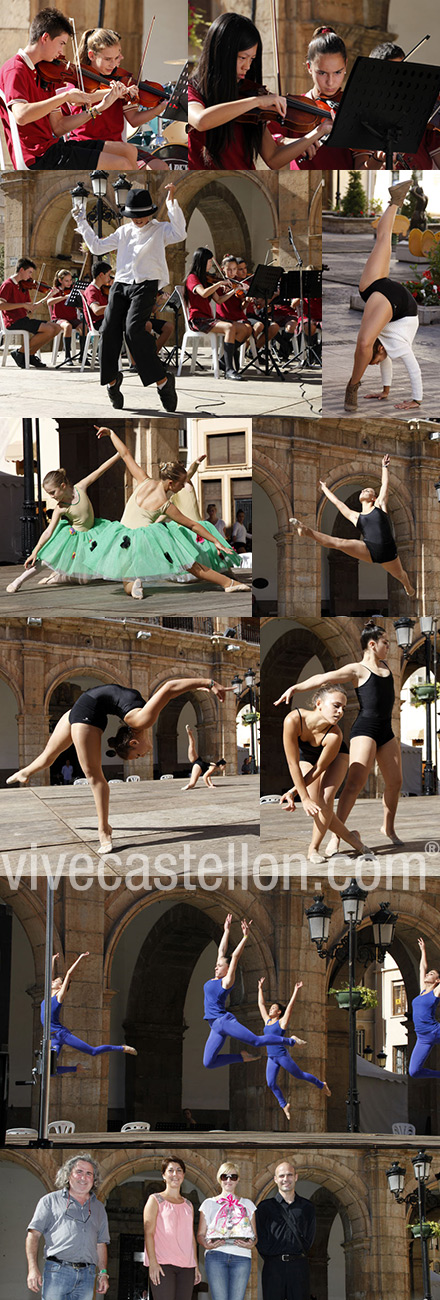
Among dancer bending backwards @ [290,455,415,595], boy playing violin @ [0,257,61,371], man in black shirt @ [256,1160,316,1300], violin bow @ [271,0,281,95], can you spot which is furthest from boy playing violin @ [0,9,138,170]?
man in black shirt @ [256,1160,316,1300]

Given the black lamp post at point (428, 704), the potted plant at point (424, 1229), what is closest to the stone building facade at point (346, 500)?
the black lamp post at point (428, 704)

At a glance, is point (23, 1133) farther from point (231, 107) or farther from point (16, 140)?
point (231, 107)

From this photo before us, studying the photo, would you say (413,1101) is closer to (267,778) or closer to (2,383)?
(267,778)

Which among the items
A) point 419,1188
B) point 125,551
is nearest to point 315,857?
point 419,1188

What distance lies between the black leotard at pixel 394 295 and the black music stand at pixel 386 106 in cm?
110

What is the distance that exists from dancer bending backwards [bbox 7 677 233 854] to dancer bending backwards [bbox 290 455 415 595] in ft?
6.83

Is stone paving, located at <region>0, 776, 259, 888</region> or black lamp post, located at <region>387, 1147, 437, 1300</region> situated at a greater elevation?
stone paving, located at <region>0, 776, 259, 888</region>

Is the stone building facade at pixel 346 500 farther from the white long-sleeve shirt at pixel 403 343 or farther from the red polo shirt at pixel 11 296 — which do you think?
the red polo shirt at pixel 11 296

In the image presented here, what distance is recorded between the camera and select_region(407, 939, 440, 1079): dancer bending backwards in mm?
17453

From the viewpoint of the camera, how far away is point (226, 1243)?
15.9 meters

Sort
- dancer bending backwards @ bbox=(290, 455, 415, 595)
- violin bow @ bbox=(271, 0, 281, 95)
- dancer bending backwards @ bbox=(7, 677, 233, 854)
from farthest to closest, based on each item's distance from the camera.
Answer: violin bow @ bbox=(271, 0, 281, 95) → dancer bending backwards @ bbox=(290, 455, 415, 595) → dancer bending backwards @ bbox=(7, 677, 233, 854)

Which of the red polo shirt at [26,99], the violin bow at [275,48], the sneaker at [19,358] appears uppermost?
the violin bow at [275,48]

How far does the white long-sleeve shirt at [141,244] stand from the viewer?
17.0 metres

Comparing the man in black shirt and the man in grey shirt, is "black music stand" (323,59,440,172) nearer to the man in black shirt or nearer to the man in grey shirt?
the man in black shirt
